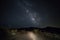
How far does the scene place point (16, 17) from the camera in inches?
52.7

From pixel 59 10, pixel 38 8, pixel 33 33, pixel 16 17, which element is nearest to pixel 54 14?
pixel 59 10

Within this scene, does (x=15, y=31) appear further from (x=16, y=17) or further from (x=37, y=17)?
(x=37, y=17)

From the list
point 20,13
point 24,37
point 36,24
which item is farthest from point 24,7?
point 24,37

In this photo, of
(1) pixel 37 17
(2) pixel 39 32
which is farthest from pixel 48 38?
(1) pixel 37 17

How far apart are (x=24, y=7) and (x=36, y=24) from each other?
22 centimetres

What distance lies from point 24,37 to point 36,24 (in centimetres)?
A: 19

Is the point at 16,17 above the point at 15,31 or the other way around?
above

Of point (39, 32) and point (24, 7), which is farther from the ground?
point (24, 7)

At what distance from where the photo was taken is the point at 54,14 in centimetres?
133

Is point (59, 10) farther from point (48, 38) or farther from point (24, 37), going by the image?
point (24, 37)

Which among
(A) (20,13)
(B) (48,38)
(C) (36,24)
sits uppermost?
(A) (20,13)

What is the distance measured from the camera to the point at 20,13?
52.5 inches

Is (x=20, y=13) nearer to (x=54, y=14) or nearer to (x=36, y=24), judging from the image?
(x=36, y=24)

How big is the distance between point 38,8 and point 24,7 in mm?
148
